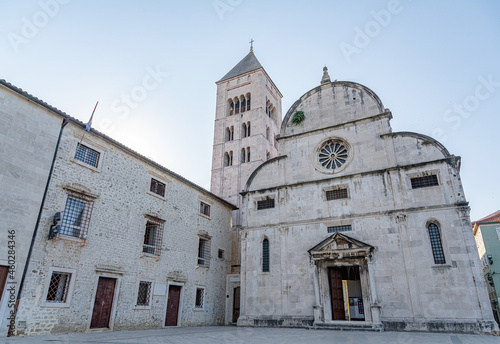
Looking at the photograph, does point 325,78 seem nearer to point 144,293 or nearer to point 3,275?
point 144,293

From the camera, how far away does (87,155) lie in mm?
15828

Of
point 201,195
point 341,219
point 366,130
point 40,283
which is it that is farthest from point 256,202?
point 40,283

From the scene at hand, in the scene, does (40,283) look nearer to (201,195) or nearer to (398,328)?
(201,195)

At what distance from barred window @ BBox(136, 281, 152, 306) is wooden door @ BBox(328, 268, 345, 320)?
1031cm

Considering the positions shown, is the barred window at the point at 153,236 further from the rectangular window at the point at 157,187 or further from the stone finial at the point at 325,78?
the stone finial at the point at 325,78

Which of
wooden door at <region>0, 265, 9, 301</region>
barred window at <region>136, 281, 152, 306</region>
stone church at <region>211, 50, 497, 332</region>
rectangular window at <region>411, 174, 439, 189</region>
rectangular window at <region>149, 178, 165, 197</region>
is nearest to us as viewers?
wooden door at <region>0, 265, 9, 301</region>

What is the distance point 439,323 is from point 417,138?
32.8ft

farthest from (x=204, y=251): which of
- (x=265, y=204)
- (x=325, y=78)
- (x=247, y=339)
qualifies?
(x=325, y=78)

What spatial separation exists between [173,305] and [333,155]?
540 inches

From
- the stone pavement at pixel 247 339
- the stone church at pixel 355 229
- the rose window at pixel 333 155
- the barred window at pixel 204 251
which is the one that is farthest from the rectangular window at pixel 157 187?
the rose window at pixel 333 155

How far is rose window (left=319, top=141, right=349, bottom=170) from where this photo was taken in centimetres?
2114

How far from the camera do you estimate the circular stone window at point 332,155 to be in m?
21.0

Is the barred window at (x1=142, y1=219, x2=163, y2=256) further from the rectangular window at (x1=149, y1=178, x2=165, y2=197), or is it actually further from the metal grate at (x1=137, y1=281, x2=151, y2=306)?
the rectangular window at (x1=149, y1=178, x2=165, y2=197)

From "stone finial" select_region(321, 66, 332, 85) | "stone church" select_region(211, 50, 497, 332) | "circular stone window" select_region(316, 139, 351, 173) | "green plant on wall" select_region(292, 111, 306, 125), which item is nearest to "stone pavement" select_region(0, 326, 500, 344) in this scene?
"stone church" select_region(211, 50, 497, 332)
